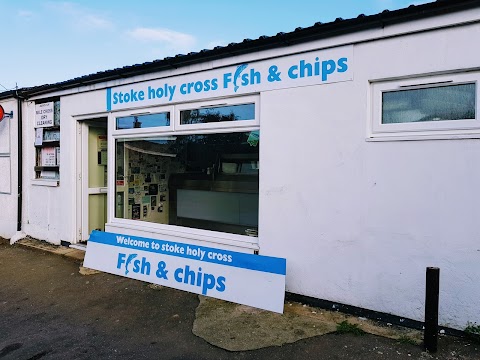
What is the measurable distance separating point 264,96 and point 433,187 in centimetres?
217

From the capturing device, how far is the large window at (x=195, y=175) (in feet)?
15.5

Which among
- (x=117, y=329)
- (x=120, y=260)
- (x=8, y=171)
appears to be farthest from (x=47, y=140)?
(x=117, y=329)

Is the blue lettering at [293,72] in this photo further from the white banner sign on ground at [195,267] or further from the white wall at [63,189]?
the white wall at [63,189]

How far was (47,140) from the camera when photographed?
7.12 meters

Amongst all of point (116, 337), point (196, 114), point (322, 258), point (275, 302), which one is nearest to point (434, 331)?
point (322, 258)

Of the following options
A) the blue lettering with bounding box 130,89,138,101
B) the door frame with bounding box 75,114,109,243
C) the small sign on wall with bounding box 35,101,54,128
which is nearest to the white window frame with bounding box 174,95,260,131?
the blue lettering with bounding box 130,89,138,101

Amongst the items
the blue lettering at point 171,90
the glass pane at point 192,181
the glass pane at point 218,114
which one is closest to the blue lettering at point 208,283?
the glass pane at point 192,181

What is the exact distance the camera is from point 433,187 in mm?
3342

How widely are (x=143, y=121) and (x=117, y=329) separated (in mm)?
3270

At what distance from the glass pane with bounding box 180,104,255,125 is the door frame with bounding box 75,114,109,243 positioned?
237 centimetres

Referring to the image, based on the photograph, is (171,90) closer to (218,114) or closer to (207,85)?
(207,85)

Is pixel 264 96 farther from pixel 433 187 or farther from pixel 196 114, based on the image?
pixel 433 187

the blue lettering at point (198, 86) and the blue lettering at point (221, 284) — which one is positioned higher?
the blue lettering at point (198, 86)

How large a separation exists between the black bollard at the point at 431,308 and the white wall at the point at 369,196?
0.43 metres
